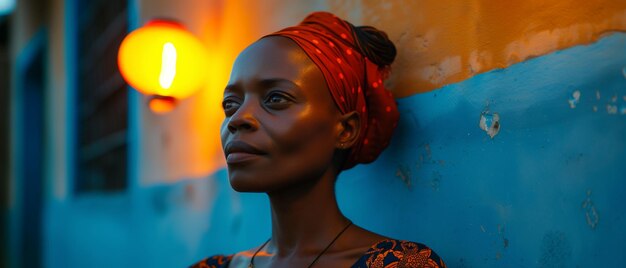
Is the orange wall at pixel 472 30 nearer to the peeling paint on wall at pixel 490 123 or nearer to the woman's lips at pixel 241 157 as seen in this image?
the peeling paint on wall at pixel 490 123

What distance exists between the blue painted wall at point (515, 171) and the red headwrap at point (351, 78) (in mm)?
144

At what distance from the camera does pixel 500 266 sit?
1734 mm

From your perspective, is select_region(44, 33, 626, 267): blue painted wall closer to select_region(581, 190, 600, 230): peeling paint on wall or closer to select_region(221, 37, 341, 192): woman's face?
select_region(581, 190, 600, 230): peeling paint on wall

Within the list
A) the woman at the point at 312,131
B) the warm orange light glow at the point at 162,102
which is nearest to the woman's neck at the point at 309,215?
the woman at the point at 312,131

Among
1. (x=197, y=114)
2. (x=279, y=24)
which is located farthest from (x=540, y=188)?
(x=197, y=114)

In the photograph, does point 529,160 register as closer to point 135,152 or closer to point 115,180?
point 135,152

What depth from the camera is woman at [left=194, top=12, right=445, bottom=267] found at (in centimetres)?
174

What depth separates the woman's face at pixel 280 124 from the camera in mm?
1735

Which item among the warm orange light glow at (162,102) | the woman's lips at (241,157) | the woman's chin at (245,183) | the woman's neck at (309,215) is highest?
the warm orange light glow at (162,102)

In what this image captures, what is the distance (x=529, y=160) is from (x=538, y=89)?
165mm

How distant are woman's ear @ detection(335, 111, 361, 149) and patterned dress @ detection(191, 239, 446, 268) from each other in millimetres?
273

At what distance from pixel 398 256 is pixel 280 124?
0.42 metres

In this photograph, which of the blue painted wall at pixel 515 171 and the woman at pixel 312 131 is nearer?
the blue painted wall at pixel 515 171

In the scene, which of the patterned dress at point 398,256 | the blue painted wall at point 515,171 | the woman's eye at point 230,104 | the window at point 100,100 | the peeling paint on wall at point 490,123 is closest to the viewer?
the blue painted wall at point 515,171
